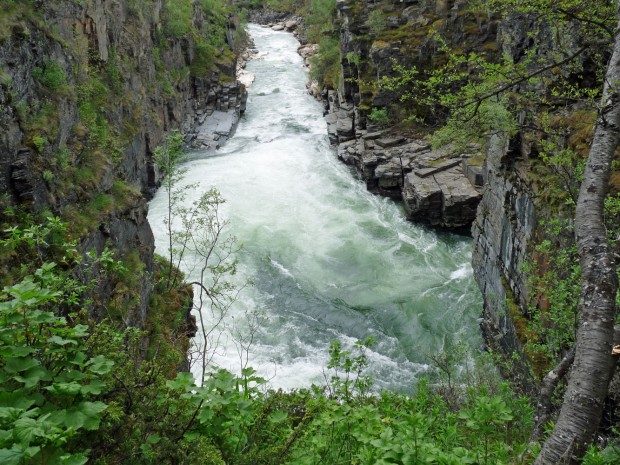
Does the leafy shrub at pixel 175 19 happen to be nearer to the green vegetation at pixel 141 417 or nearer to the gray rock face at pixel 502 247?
the gray rock face at pixel 502 247

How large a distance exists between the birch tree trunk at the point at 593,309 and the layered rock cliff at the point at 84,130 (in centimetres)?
670

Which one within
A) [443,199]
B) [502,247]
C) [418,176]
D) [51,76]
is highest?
[51,76]

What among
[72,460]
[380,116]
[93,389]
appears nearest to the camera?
[72,460]

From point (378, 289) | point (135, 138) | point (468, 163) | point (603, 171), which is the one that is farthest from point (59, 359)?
point (468, 163)

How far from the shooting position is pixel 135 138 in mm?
20812

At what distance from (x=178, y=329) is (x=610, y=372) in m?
10.9

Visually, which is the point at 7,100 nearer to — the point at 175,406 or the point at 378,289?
the point at 175,406

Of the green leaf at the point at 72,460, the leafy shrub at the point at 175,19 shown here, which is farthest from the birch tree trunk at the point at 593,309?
the leafy shrub at the point at 175,19

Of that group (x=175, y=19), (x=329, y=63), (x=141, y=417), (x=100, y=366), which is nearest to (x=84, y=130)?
(x=141, y=417)

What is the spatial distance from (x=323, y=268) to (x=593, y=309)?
1531cm

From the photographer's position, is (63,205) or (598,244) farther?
(63,205)

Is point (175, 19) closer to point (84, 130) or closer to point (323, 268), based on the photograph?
point (323, 268)

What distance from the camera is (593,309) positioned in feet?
14.7

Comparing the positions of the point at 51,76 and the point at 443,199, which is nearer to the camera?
the point at 51,76
